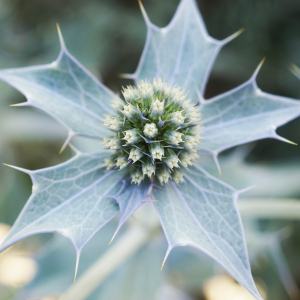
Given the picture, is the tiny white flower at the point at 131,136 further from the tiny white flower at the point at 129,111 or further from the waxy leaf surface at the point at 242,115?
the waxy leaf surface at the point at 242,115

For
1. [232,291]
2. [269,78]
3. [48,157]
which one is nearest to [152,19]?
[269,78]

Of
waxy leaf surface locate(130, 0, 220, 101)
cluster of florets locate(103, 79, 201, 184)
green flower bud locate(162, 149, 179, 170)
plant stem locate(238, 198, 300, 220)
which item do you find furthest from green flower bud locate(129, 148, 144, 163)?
plant stem locate(238, 198, 300, 220)

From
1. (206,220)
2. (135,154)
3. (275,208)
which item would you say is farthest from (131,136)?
(275,208)

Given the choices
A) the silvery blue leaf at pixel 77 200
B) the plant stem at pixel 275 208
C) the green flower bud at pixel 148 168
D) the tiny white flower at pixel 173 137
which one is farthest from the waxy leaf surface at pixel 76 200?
the plant stem at pixel 275 208

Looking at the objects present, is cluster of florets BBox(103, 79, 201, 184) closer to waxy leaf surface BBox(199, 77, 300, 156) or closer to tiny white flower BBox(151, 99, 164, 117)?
tiny white flower BBox(151, 99, 164, 117)

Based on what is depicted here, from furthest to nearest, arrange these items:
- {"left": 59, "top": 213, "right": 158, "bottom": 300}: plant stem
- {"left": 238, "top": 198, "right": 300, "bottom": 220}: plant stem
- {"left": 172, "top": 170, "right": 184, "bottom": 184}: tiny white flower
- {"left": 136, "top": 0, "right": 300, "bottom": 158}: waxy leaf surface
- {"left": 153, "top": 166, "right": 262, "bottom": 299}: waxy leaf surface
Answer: {"left": 238, "top": 198, "right": 300, "bottom": 220}: plant stem
{"left": 59, "top": 213, "right": 158, "bottom": 300}: plant stem
{"left": 136, "top": 0, "right": 300, "bottom": 158}: waxy leaf surface
{"left": 172, "top": 170, "right": 184, "bottom": 184}: tiny white flower
{"left": 153, "top": 166, "right": 262, "bottom": 299}: waxy leaf surface

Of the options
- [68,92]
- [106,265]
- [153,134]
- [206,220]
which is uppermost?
[68,92]

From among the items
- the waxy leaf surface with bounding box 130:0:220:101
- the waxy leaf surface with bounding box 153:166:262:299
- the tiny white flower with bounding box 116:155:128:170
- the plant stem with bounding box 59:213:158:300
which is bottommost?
the plant stem with bounding box 59:213:158:300

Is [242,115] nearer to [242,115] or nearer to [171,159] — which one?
[242,115]
